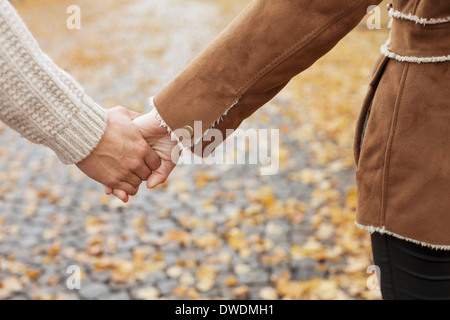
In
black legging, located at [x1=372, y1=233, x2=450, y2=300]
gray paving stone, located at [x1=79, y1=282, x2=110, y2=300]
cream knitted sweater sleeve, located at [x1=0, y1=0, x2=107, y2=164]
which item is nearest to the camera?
black legging, located at [x1=372, y1=233, x2=450, y2=300]

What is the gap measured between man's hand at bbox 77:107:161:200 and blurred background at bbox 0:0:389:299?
1.39 metres

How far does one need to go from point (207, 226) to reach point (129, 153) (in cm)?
200

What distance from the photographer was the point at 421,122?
1.28 m

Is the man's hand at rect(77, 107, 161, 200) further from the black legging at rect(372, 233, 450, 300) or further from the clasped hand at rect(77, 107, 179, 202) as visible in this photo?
Answer: the black legging at rect(372, 233, 450, 300)

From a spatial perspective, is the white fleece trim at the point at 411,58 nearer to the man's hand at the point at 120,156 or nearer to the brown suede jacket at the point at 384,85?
the brown suede jacket at the point at 384,85

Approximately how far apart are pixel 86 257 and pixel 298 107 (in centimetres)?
379

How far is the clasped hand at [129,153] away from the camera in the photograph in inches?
72.7

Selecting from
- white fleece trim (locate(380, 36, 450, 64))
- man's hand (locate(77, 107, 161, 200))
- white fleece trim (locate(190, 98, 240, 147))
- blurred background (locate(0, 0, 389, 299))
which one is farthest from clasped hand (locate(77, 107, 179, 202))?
blurred background (locate(0, 0, 389, 299))

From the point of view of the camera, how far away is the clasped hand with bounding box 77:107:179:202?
185cm

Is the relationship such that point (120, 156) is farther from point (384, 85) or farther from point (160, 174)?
point (384, 85)

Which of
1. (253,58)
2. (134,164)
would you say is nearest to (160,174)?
(134,164)

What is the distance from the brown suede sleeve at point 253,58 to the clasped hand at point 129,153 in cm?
29
